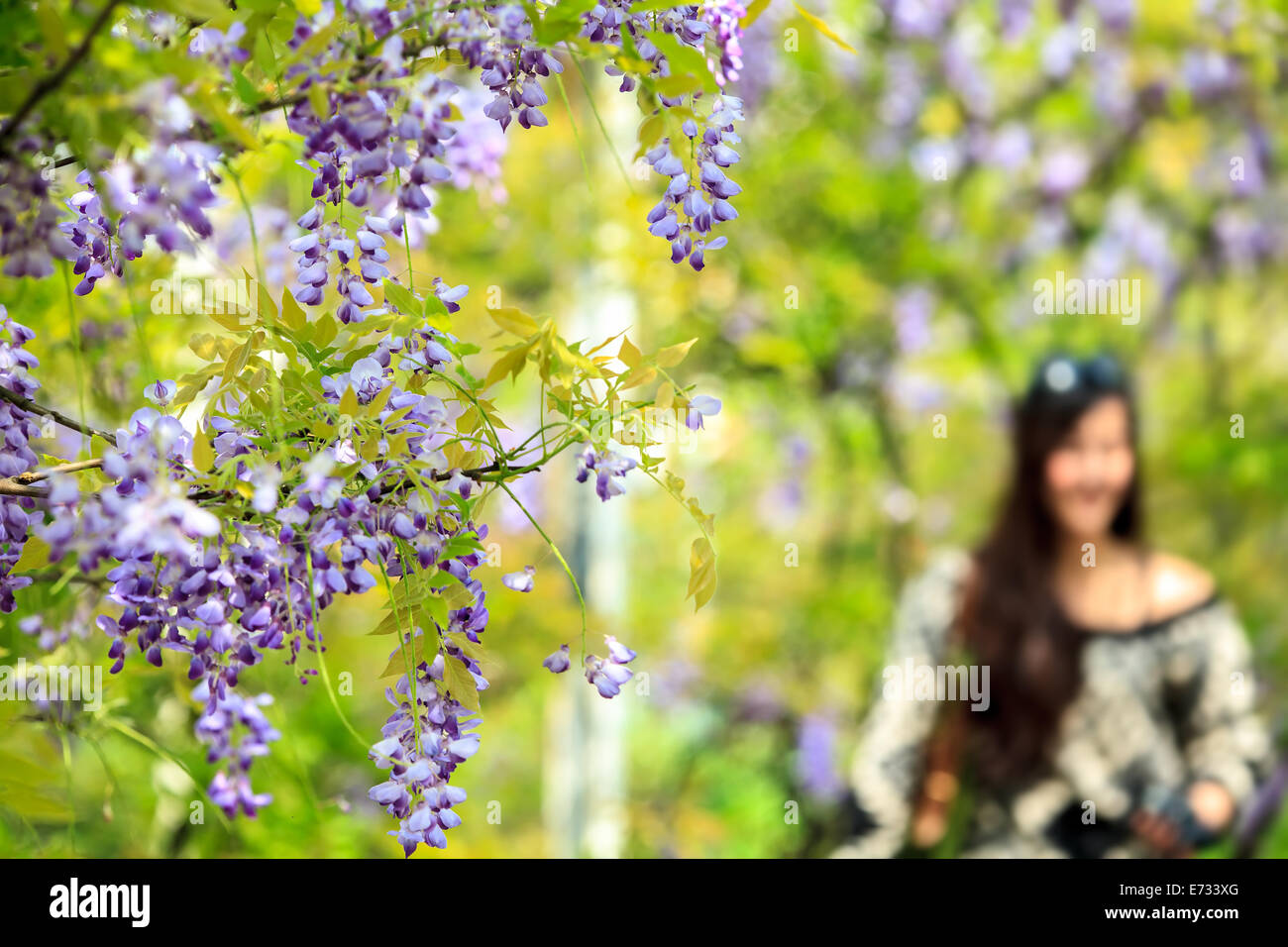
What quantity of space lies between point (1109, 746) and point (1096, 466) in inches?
22.9

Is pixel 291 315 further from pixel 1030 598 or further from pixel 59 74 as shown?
pixel 1030 598

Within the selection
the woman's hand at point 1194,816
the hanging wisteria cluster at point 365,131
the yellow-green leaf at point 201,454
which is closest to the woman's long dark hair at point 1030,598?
the woman's hand at point 1194,816

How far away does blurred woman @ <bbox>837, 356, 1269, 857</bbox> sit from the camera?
230cm

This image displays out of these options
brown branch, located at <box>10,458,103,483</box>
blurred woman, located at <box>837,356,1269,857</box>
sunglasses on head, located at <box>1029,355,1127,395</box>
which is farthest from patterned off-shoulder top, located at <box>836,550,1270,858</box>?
brown branch, located at <box>10,458,103,483</box>

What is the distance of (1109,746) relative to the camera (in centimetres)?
234

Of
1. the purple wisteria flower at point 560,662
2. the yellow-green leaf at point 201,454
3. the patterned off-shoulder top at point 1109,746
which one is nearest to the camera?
the yellow-green leaf at point 201,454

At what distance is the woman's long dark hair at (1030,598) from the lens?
2.40 metres

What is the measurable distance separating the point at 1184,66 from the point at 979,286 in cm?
72

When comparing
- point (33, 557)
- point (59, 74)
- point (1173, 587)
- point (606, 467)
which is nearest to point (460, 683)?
point (606, 467)

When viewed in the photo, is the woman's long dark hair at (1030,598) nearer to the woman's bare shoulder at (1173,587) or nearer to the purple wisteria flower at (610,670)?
the woman's bare shoulder at (1173,587)

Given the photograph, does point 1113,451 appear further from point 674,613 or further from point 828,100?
point 674,613

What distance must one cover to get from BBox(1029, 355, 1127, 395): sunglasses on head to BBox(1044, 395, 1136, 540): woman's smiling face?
41 millimetres
